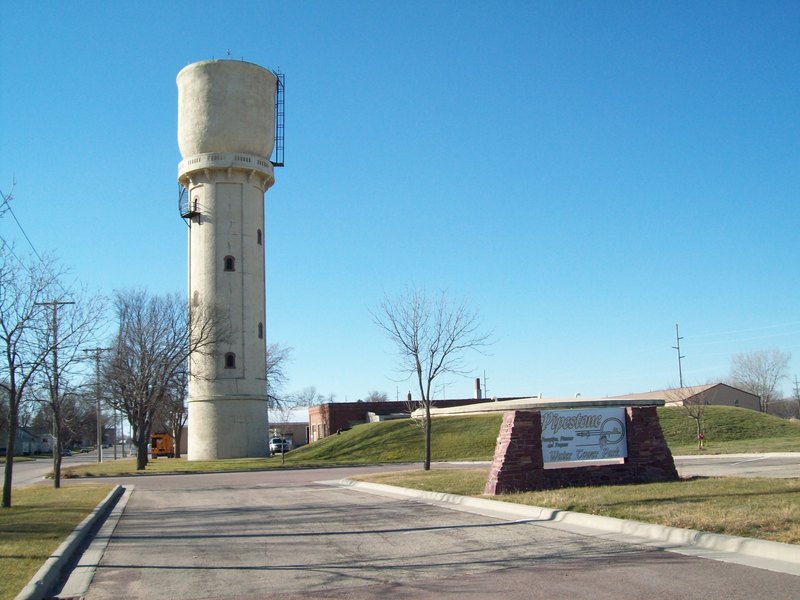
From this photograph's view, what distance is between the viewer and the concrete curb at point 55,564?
7750 mm

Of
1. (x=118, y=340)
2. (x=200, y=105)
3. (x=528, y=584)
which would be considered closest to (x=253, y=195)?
(x=200, y=105)

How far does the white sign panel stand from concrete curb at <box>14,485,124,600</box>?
337 inches

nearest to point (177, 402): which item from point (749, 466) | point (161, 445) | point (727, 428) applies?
point (161, 445)

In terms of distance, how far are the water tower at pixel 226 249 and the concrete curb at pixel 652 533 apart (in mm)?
32285

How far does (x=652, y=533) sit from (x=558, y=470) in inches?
229

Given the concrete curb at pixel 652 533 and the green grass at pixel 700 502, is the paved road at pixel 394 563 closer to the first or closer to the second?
the concrete curb at pixel 652 533

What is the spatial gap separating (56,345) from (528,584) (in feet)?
50.8

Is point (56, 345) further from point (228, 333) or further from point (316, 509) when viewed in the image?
point (228, 333)

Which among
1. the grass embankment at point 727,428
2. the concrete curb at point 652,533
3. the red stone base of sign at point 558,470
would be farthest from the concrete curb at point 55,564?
the grass embankment at point 727,428

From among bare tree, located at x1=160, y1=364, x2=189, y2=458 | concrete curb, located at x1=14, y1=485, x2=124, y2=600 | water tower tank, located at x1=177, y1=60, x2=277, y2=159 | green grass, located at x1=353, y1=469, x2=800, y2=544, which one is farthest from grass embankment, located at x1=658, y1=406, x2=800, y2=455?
concrete curb, located at x1=14, y1=485, x2=124, y2=600

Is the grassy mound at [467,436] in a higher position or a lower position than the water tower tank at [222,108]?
lower

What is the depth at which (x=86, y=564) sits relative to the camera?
386 inches

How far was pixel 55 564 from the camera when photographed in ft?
30.3

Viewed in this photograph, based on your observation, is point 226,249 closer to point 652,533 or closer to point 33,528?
point 33,528
